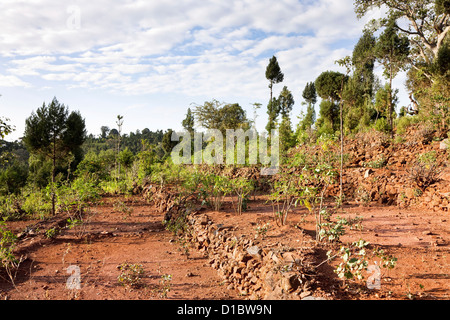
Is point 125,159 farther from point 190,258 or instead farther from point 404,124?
point 404,124

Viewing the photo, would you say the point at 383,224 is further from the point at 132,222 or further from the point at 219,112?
the point at 219,112

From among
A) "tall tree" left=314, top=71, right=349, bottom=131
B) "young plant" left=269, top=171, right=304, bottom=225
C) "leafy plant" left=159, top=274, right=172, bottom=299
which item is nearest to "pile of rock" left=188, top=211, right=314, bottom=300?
"leafy plant" left=159, top=274, right=172, bottom=299

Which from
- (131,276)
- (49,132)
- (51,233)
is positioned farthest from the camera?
(49,132)

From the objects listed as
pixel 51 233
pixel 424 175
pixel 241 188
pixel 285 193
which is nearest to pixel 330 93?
pixel 424 175

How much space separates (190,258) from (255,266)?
1.63m

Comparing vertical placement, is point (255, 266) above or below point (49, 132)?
below

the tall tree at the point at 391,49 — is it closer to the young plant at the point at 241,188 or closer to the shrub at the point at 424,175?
the shrub at the point at 424,175

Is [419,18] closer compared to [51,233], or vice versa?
[51,233]

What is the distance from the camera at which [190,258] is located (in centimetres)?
492

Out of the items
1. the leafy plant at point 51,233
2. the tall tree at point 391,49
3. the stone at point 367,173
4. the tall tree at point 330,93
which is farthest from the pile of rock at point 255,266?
the tall tree at point 330,93

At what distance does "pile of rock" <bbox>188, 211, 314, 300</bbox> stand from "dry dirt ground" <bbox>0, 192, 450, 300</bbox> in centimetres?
16

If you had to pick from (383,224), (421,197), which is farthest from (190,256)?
(421,197)

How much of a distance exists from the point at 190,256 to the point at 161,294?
58.7 inches

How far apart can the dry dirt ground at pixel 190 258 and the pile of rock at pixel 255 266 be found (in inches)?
6.3
